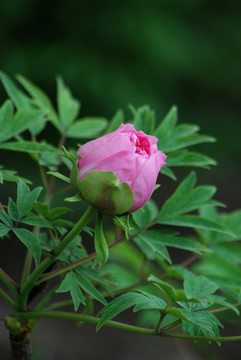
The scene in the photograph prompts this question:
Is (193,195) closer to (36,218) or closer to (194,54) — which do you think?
(36,218)

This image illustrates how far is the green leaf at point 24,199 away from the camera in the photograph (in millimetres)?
626

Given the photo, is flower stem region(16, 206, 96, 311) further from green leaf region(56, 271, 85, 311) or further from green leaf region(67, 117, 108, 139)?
green leaf region(67, 117, 108, 139)

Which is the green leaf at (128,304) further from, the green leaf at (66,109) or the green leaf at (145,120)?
the green leaf at (66,109)

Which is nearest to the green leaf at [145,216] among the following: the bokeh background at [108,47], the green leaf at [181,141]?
the green leaf at [181,141]

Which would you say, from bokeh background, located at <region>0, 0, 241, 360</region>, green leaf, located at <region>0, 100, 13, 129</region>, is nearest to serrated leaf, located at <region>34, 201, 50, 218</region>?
green leaf, located at <region>0, 100, 13, 129</region>

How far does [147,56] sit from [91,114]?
505 mm

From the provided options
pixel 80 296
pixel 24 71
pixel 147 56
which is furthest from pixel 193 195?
pixel 147 56

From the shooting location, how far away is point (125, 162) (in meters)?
0.54

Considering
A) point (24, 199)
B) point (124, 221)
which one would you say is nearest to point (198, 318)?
point (124, 221)

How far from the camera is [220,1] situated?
3799 mm

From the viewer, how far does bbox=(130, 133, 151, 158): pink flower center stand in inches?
21.8

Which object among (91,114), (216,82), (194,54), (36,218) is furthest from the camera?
(216,82)

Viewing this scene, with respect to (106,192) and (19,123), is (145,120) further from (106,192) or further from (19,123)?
(106,192)

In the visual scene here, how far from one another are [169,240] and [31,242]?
0.70 ft
